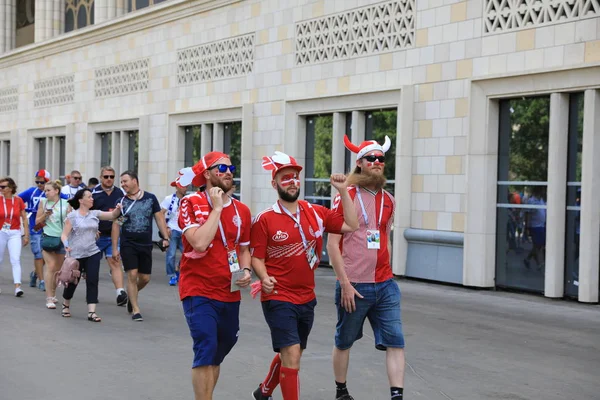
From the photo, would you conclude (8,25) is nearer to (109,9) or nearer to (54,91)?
(54,91)

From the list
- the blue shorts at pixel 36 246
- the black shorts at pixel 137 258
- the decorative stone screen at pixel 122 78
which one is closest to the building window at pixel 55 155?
the decorative stone screen at pixel 122 78

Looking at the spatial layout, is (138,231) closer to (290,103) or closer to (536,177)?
(536,177)

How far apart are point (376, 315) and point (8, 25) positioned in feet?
107

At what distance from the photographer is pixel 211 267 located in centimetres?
609

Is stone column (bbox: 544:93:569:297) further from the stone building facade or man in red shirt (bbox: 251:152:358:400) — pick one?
man in red shirt (bbox: 251:152:358:400)

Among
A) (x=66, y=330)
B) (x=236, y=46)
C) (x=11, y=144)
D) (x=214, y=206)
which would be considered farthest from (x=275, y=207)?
(x=11, y=144)

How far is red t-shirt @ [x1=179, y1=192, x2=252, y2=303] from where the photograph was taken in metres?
6.07

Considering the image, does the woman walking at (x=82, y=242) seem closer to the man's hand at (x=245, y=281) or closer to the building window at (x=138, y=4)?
the man's hand at (x=245, y=281)

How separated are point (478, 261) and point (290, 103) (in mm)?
6382

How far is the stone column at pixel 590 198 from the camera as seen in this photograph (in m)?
13.1

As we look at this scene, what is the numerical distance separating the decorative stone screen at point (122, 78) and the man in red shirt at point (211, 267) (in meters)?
19.7

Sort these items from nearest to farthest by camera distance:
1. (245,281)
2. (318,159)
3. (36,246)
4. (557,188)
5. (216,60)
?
(245,281)
(557,188)
(36,246)
(318,159)
(216,60)

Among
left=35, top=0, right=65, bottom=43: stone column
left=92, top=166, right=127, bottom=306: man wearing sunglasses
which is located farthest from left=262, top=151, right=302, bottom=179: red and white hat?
left=35, top=0, right=65, bottom=43: stone column

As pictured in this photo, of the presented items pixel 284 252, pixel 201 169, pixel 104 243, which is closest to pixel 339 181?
pixel 284 252
